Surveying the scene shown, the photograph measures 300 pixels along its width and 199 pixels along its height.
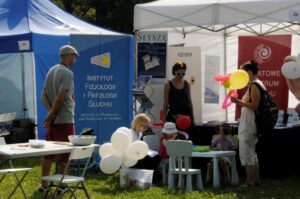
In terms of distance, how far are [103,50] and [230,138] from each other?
2.19 metres

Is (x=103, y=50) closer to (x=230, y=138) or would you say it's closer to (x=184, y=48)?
(x=184, y=48)

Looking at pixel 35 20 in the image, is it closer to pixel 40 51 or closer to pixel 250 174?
pixel 40 51

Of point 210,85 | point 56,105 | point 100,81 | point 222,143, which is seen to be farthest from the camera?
point 210,85

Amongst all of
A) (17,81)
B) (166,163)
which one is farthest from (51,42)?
(166,163)

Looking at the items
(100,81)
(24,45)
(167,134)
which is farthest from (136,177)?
(24,45)

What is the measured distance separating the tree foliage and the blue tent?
1329cm

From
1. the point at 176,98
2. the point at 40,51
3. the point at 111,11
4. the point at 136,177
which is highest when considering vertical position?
the point at 111,11

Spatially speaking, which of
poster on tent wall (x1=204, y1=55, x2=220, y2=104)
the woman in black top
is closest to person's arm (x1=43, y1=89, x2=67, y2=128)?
the woman in black top

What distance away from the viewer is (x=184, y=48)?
9.45 meters

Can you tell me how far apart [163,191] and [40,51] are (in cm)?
444

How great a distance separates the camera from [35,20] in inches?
428

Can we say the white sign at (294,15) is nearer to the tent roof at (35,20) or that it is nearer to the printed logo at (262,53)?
the printed logo at (262,53)

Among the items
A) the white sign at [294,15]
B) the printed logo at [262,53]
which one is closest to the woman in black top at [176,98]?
the white sign at [294,15]

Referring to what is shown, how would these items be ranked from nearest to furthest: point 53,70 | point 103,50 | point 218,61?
1. point 53,70
2. point 103,50
3. point 218,61
